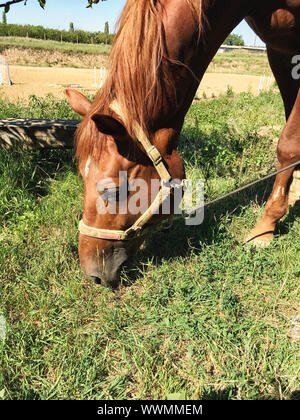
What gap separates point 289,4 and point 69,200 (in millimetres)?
2526

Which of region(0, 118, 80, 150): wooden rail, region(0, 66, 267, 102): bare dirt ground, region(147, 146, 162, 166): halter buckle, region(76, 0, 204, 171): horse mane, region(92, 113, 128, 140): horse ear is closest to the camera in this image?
region(92, 113, 128, 140): horse ear

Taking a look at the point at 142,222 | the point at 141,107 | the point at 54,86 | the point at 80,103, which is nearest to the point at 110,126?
the point at 141,107

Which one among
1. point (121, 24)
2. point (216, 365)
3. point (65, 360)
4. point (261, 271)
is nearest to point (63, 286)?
point (65, 360)

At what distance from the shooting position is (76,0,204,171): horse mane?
4.95ft

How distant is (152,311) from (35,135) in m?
2.62

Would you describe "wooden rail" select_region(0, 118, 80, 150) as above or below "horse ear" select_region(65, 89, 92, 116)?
below

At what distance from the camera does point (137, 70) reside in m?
1.54

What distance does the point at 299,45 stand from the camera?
7.54 ft

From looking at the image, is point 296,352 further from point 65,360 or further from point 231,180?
point 231,180

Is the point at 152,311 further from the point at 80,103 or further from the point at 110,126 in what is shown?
the point at 80,103

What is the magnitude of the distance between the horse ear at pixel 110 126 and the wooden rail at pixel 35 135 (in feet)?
7.60

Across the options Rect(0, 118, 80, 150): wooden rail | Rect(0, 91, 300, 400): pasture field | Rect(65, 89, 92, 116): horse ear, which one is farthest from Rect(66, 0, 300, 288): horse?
Rect(0, 118, 80, 150): wooden rail

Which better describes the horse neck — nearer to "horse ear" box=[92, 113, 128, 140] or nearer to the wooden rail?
"horse ear" box=[92, 113, 128, 140]

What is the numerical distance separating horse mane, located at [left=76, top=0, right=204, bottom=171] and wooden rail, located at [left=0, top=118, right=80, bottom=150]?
210 cm
